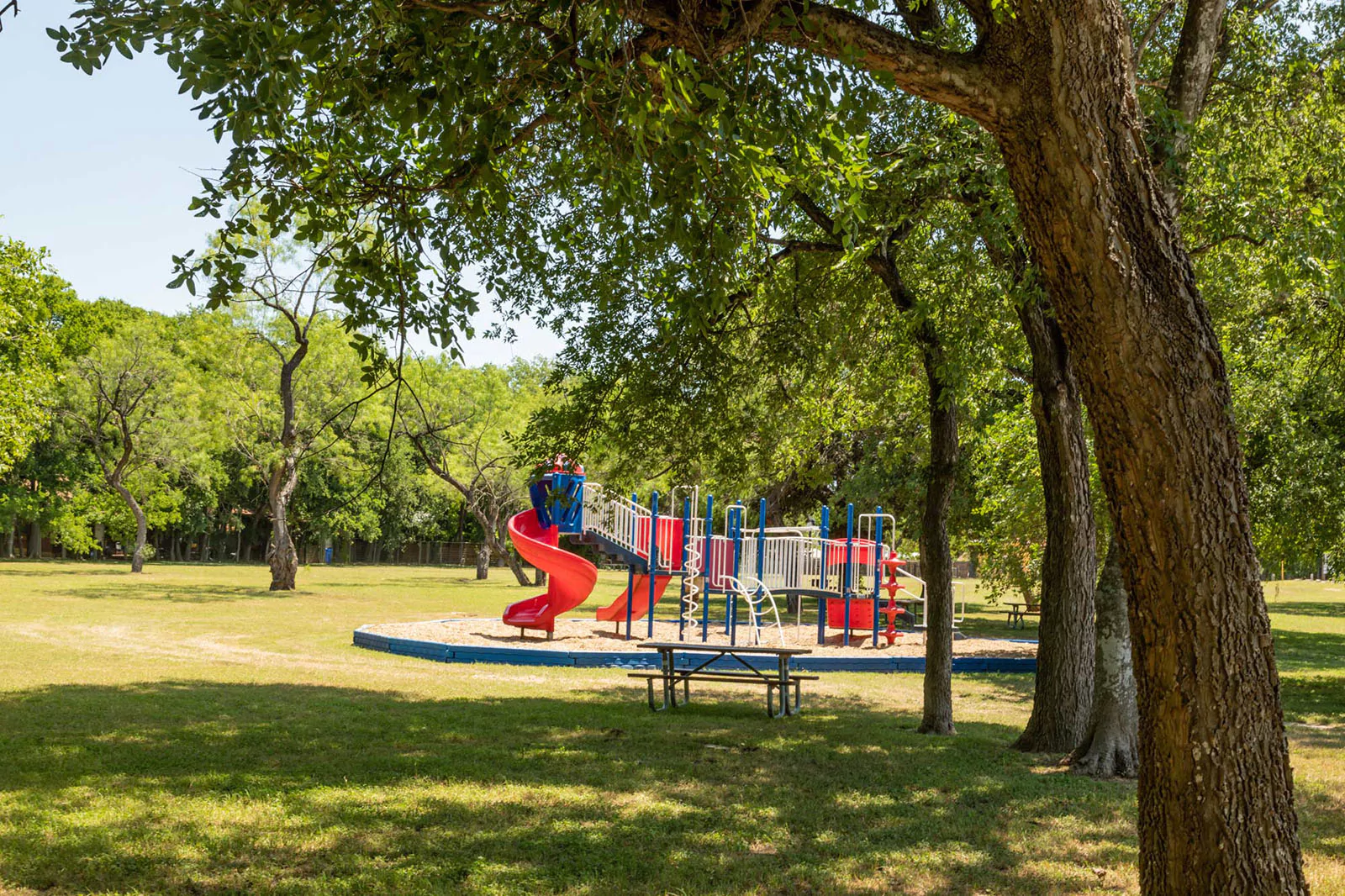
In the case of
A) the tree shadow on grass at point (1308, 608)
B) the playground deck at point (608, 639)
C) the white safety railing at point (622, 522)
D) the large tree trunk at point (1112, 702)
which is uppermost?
the white safety railing at point (622, 522)

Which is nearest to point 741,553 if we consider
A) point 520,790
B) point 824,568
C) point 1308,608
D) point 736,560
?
point 736,560

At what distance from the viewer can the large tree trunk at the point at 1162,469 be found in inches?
151

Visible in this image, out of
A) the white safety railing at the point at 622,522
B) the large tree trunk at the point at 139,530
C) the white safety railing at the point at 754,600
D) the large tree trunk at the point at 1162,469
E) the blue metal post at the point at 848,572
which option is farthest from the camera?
the large tree trunk at the point at 139,530

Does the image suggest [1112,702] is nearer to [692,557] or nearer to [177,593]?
[692,557]

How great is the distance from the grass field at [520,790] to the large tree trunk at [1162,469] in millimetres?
1755

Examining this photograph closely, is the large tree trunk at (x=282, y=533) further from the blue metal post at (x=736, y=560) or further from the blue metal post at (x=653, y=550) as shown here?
the blue metal post at (x=736, y=560)

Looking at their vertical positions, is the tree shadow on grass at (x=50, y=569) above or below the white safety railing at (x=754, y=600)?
below

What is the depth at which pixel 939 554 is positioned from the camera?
10.4 meters

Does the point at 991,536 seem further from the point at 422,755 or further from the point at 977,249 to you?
the point at 422,755

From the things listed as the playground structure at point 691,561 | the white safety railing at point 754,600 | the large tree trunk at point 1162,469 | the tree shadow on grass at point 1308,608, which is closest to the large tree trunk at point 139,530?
the playground structure at point 691,561

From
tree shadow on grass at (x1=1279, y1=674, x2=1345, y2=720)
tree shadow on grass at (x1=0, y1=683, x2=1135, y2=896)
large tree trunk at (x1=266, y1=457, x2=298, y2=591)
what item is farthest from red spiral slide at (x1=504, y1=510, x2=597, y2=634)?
large tree trunk at (x1=266, y1=457, x2=298, y2=591)

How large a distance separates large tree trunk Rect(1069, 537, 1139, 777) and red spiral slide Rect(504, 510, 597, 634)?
12018 millimetres

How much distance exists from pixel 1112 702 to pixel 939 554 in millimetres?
2200

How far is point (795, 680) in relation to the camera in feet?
38.0
